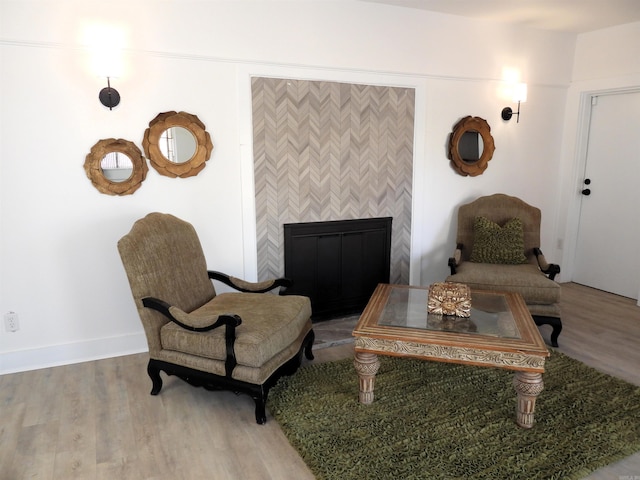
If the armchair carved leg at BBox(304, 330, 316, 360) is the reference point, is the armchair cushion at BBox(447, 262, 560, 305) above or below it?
above

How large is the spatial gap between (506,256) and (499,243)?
122 millimetres

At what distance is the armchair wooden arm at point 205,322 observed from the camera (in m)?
2.35

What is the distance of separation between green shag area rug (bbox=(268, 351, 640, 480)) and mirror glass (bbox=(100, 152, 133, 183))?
1.73 meters

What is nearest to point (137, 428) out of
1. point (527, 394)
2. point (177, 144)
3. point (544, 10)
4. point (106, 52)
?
point (177, 144)

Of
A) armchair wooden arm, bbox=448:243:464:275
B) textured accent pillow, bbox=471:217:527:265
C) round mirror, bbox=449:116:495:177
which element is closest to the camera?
armchair wooden arm, bbox=448:243:464:275

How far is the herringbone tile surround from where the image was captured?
3475 mm

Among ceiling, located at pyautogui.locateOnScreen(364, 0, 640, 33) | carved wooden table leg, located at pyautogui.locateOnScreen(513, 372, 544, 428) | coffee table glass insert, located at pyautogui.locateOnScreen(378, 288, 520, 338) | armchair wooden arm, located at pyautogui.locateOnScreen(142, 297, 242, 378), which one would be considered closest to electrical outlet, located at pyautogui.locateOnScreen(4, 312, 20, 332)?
armchair wooden arm, located at pyautogui.locateOnScreen(142, 297, 242, 378)

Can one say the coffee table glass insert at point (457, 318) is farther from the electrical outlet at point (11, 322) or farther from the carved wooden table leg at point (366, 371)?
the electrical outlet at point (11, 322)

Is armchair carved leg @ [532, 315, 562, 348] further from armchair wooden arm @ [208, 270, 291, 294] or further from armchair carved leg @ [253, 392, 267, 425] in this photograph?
armchair carved leg @ [253, 392, 267, 425]

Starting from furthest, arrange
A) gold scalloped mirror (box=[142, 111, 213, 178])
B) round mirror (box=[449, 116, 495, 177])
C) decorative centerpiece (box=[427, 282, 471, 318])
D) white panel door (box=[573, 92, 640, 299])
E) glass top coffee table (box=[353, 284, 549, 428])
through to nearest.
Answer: white panel door (box=[573, 92, 640, 299]), round mirror (box=[449, 116, 495, 177]), gold scalloped mirror (box=[142, 111, 213, 178]), decorative centerpiece (box=[427, 282, 471, 318]), glass top coffee table (box=[353, 284, 549, 428])

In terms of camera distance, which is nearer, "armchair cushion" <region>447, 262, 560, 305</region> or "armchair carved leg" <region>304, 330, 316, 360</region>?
"armchair carved leg" <region>304, 330, 316, 360</region>

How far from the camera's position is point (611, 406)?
249 cm

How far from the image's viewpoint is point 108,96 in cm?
294

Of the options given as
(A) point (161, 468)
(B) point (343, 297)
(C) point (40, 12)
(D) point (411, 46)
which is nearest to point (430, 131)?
(D) point (411, 46)
